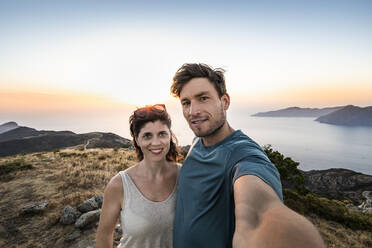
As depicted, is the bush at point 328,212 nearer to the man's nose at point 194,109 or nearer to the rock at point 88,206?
the rock at point 88,206

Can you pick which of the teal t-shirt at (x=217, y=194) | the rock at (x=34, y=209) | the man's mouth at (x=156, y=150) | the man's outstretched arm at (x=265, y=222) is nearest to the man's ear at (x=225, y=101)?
the teal t-shirt at (x=217, y=194)

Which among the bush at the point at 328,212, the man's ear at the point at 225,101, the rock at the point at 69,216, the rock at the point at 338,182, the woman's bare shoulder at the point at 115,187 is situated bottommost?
the rock at the point at 338,182

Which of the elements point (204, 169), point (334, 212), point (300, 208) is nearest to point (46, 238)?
point (204, 169)

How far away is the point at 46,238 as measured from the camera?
572 centimetres

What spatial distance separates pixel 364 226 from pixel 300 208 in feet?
12.1

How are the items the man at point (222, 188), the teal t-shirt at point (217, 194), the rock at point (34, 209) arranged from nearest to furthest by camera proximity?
the man at point (222, 188) < the teal t-shirt at point (217, 194) < the rock at point (34, 209)

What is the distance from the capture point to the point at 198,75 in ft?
8.05

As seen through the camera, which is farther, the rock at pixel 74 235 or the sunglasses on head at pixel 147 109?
the rock at pixel 74 235

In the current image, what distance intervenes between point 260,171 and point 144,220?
1.68 meters

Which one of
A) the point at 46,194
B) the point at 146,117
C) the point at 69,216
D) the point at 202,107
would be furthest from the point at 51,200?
the point at 202,107

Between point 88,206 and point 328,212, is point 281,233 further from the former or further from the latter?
point 328,212

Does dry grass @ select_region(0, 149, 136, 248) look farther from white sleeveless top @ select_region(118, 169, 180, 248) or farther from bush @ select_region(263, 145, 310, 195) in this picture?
bush @ select_region(263, 145, 310, 195)

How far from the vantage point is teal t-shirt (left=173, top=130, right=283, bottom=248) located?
156cm

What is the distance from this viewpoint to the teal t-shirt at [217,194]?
156 centimetres
